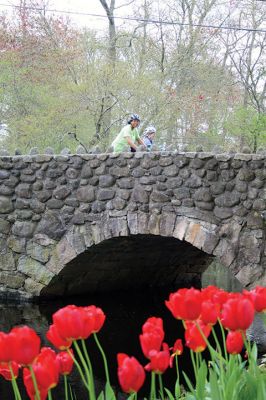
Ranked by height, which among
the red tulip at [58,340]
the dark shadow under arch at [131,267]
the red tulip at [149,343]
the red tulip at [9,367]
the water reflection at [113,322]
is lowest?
the water reflection at [113,322]

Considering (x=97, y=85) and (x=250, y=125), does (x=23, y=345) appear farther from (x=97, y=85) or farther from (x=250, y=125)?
(x=97, y=85)

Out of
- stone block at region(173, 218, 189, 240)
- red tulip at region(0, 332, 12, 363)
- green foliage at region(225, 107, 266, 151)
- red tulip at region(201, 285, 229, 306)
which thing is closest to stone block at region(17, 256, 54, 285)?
stone block at region(173, 218, 189, 240)

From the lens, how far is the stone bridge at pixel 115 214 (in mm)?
6098

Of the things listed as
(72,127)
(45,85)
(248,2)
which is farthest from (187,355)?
(248,2)

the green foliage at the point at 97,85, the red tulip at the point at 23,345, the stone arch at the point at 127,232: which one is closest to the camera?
the red tulip at the point at 23,345

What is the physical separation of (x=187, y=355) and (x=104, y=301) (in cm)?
296

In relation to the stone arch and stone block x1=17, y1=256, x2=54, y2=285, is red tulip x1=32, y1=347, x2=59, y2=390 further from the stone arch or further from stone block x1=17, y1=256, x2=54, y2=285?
stone block x1=17, y1=256, x2=54, y2=285

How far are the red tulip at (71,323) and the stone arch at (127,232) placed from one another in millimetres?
5013

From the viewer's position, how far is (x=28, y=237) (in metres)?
7.95

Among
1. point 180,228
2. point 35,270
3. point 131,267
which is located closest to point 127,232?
point 180,228

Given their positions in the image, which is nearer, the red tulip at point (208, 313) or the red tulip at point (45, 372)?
the red tulip at point (45, 372)

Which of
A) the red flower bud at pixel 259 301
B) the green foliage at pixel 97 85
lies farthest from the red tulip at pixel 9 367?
the green foliage at pixel 97 85

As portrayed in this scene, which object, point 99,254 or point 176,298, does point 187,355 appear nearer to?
point 99,254

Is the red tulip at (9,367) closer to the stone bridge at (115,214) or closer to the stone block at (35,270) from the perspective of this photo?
the stone bridge at (115,214)
